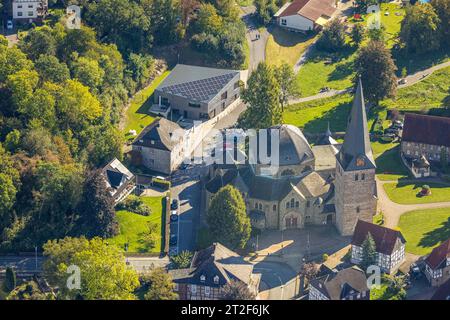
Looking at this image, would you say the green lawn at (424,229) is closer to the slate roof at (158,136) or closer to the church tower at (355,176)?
the church tower at (355,176)

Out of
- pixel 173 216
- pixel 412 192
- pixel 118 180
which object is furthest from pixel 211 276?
pixel 412 192

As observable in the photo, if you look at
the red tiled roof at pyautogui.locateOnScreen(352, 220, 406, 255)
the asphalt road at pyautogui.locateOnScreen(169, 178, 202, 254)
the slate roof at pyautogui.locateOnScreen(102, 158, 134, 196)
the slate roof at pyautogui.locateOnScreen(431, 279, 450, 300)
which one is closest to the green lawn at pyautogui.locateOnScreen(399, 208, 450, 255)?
the red tiled roof at pyautogui.locateOnScreen(352, 220, 406, 255)

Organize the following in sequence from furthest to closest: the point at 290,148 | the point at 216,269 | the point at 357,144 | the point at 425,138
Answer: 1. the point at 425,138
2. the point at 290,148
3. the point at 357,144
4. the point at 216,269

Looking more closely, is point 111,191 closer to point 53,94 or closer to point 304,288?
point 53,94

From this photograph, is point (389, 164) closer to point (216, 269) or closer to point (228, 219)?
point (228, 219)

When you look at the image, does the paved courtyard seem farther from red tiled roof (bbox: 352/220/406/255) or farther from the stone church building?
red tiled roof (bbox: 352/220/406/255)

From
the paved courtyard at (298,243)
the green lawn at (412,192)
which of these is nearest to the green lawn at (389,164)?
the green lawn at (412,192)
